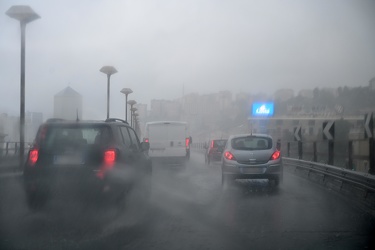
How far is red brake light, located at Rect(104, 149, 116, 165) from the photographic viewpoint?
7723 mm

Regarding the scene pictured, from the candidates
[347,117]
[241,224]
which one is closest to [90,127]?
[241,224]

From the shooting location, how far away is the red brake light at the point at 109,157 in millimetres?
7723

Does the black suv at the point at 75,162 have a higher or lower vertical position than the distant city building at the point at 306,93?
lower

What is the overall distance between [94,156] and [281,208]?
4156 mm

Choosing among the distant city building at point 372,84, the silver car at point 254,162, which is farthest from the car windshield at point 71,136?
the distant city building at point 372,84

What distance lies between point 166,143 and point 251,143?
10524mm

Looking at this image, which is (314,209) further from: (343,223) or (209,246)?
(209,246)

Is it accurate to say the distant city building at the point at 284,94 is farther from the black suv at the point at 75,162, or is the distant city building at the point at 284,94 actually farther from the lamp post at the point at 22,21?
the black suv at the point at 75,162

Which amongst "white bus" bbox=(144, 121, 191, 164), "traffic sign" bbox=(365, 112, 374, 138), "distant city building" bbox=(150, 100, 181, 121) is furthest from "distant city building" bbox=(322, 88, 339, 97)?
"distant city building" bbox=(150, 100, 181, 121)

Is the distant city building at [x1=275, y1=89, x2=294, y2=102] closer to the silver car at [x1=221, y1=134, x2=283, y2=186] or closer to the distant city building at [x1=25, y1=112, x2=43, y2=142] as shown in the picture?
the silver car at [x1=221, y1=134, x2=283, y2=186]

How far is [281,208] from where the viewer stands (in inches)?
361

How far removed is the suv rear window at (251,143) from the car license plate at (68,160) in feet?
20.7

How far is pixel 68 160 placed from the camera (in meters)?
7.66

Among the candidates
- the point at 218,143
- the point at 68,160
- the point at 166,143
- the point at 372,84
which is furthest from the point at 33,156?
the point at 218,143
